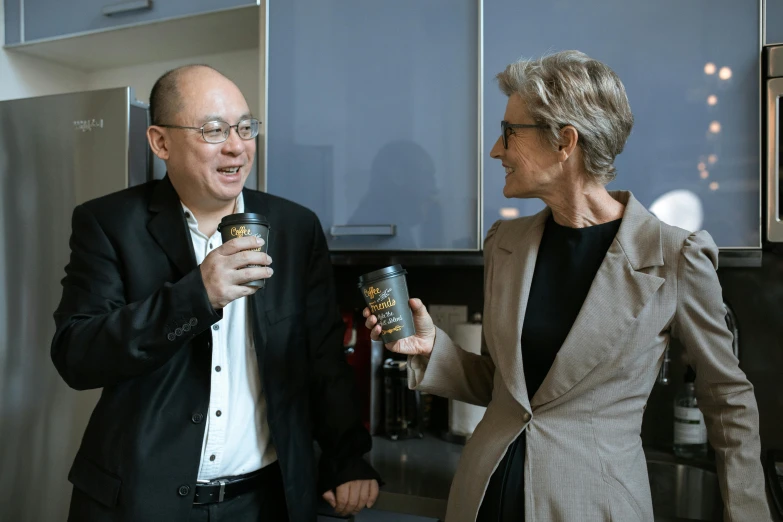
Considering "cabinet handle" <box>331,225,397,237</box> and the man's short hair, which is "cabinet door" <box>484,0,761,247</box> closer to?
"cabinet handle" <box>331,225,397,237</box>

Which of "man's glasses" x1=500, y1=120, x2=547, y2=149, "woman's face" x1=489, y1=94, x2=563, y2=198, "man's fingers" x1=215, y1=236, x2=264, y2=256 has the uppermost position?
"man's glasses" x1=500, y1=120, x2=547, y2=149

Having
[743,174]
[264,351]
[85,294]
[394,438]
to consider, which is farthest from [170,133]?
[743,174]

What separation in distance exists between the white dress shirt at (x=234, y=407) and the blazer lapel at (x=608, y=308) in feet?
1.87

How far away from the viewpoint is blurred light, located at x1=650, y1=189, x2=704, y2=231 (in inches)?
58.4

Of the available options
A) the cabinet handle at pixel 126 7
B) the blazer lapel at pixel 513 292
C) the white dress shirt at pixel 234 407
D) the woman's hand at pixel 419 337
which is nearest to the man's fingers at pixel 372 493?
the white dress shirt at pixel 234 407

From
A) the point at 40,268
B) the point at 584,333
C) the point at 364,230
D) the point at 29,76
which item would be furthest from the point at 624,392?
the point at 29,76

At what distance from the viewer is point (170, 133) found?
1.37 m

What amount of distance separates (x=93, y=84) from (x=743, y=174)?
7.60ft

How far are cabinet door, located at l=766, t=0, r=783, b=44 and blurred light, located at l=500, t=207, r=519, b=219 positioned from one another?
65cm

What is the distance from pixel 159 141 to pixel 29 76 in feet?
4.36

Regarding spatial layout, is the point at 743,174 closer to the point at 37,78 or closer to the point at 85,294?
Answer: the point at 85,294

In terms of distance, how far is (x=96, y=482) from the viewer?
1.25m

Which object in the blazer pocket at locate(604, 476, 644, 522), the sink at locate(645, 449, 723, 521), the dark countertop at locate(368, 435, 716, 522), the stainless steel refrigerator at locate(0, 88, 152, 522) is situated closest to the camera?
the blazer pocket at locate(604, 476, 644, 522)

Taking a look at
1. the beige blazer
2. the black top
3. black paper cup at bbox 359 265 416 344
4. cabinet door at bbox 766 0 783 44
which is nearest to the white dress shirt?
black paper cup at bbox 359 265 416 344
